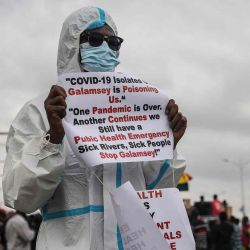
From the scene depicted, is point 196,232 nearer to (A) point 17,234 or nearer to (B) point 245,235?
(A) point 17,234

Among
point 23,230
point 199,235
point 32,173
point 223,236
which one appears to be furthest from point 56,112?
point 223,236

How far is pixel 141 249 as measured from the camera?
3.00 meters

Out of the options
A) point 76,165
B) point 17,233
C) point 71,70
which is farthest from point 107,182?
point 17,233

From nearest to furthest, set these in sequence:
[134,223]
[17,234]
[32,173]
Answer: [32,173], [134,223], [17,234]

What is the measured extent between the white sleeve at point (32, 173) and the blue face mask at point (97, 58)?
0.44m

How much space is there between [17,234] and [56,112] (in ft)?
31.1

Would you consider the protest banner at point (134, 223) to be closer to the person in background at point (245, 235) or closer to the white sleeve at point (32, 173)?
the white sleeve at point (32, 173)

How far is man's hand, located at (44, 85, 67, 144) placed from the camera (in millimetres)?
2955

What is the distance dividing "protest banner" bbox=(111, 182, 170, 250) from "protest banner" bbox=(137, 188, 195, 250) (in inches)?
2.6

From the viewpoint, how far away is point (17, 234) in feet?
39.7

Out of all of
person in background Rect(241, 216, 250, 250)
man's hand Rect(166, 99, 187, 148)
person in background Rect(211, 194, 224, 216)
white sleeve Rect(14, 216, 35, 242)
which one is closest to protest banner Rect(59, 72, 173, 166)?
man's hand Rect(166, 99, 187, 148)

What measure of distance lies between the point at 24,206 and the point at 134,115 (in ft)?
2.39

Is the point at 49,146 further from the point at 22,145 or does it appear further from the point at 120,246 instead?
the point at 120,246

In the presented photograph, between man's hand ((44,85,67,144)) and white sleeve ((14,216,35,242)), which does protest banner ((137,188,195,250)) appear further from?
white sleeve ((14,216,35,242))
